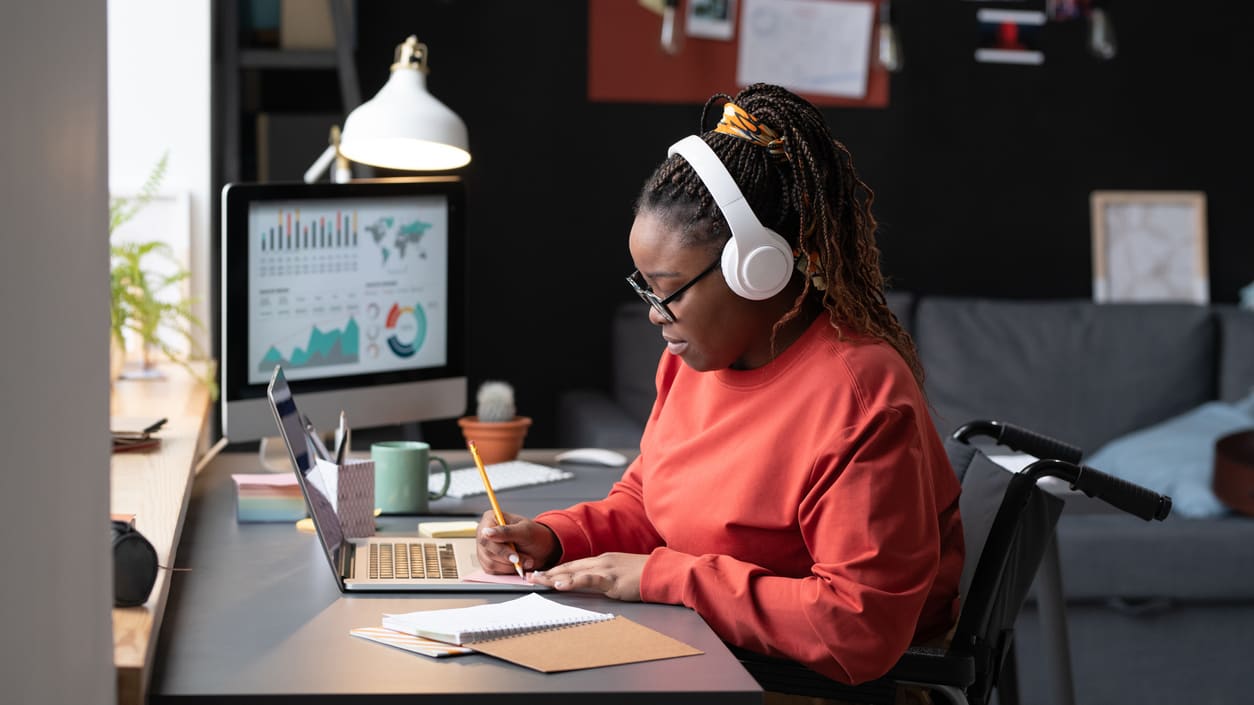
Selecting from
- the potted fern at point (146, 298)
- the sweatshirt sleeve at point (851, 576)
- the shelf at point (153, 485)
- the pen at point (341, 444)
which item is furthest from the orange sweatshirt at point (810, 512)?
the potted fern at point (146, 298)

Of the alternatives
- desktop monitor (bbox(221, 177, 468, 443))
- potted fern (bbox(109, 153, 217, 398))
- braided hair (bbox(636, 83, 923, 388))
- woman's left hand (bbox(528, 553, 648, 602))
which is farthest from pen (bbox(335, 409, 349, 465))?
potted fern (bbox(109, 153, 217, 398))

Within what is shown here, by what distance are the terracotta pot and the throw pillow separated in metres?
1.67

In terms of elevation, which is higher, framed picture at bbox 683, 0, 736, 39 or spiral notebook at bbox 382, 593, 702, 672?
framed picture at bbox 683, 0, 736, 39

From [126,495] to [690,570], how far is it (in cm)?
79

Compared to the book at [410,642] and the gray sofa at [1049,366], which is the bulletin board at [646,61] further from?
the book at [410,642]

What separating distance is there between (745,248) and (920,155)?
9.24ft

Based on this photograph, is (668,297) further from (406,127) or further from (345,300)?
(345,300)

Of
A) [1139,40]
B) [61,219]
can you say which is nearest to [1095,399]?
[1139,40]

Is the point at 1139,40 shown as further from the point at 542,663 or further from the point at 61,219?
the point at 61,219

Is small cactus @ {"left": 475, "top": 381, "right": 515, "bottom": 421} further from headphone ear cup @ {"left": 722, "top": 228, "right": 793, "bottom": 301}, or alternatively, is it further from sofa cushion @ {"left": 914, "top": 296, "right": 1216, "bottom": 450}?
sofa cushion @ {"left": 914, "top": 296, "right": 1216, "bottom": 450}

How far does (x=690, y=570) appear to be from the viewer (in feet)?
4.62

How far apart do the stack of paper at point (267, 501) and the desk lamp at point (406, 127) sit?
593 millimetres

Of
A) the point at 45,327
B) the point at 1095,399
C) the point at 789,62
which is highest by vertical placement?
the point at 789,62

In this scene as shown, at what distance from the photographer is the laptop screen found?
153 centimetres
